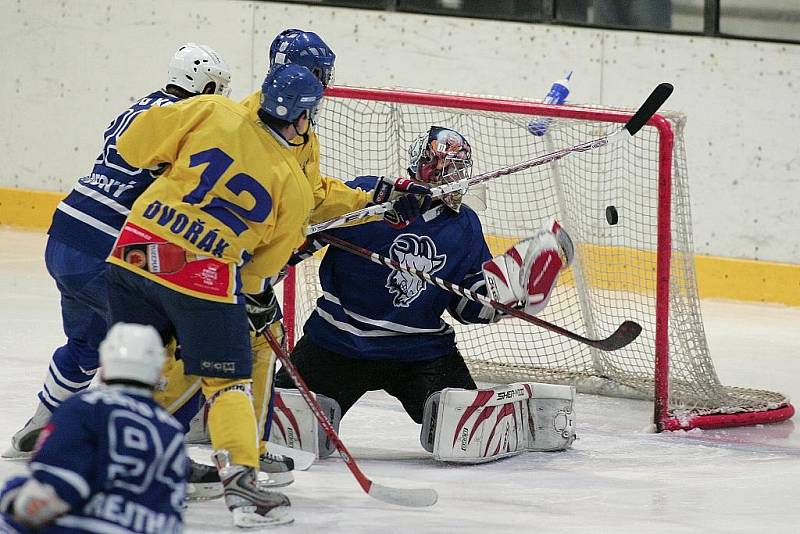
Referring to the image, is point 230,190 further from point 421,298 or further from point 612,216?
point 612,216

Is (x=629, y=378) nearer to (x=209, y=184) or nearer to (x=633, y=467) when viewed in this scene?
(x=633, y=467)

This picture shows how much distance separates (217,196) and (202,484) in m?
0.74

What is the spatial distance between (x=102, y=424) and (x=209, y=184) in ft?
3.33

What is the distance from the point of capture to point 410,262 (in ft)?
12.6

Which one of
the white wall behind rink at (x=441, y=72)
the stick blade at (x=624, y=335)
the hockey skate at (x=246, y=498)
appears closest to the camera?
the hockey skate at (x=246, y=498)

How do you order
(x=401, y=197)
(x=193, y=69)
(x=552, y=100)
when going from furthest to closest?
1. (x=552, y=100)
2. (x=401, y=197)
3. (x=193, y=69)

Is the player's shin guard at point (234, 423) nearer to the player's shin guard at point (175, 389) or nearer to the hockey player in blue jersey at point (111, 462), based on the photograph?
the player's shin guard at point (175, 389)

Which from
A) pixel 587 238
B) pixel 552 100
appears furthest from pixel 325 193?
pixel 587 238

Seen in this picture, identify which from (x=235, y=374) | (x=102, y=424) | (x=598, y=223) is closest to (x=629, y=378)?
(x=598, y=223)

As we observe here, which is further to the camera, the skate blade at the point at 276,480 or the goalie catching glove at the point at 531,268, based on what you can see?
the goalie catching glove at the point at 531,268

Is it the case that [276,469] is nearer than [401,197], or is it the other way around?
[276,469]

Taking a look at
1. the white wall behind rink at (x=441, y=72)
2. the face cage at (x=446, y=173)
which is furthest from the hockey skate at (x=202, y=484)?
the white wall behind rink at (x=441, y=72)

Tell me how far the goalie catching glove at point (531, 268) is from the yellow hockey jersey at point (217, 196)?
0.92 meters

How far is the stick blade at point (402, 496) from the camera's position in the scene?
3.21 m
